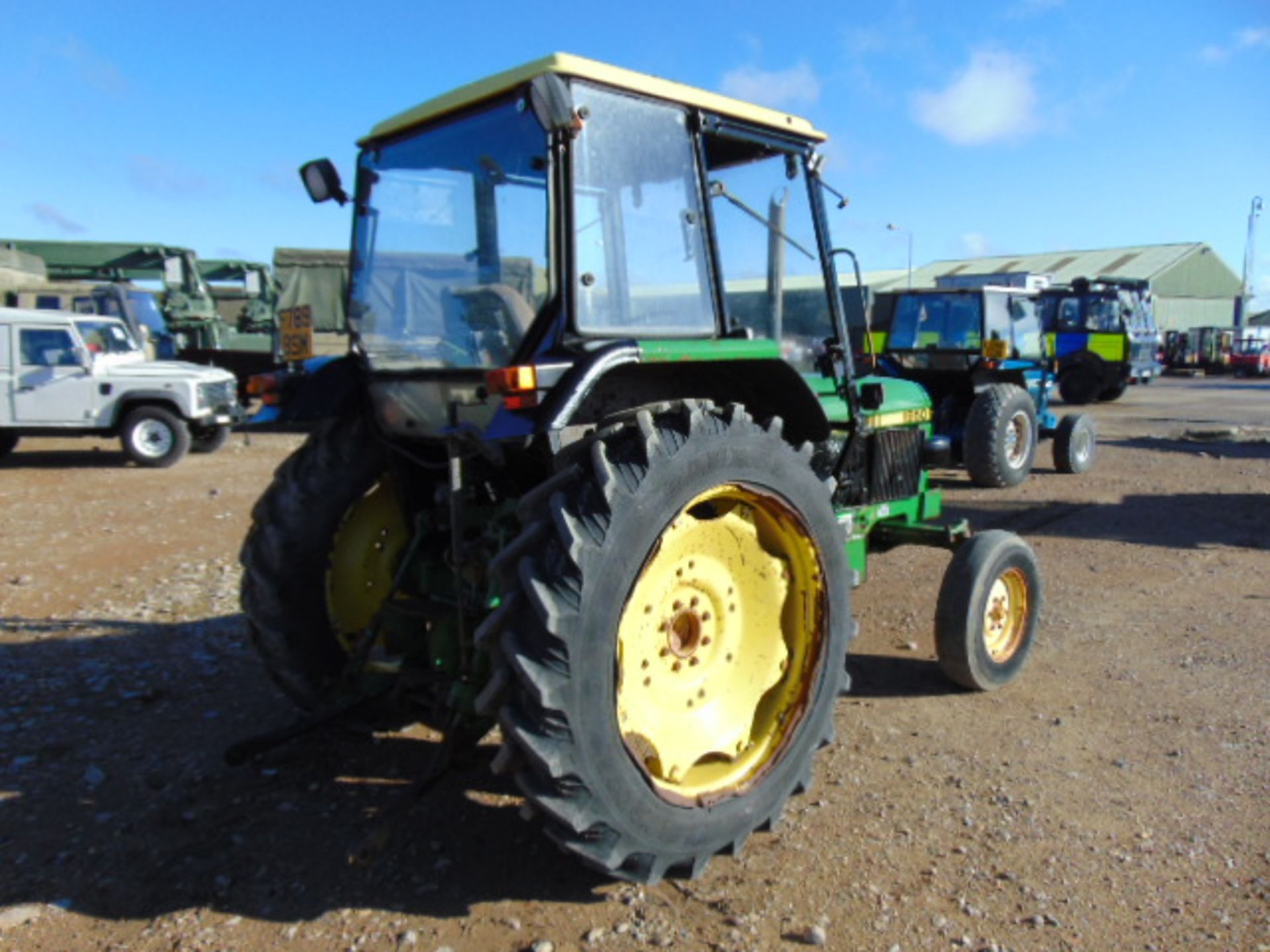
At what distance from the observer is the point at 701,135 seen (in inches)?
130

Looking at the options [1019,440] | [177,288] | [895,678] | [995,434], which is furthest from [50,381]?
[1019,440]

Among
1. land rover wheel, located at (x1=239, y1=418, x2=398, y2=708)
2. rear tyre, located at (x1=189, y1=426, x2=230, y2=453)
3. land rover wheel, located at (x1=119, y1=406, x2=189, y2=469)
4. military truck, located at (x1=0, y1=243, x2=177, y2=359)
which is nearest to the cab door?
land rover wheel, located at (x1=119, y1=406, x2=189, y2=469)

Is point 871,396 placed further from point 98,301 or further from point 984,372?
point 98,301

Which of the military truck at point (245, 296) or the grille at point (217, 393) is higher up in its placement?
the military truck at point (245, 296)

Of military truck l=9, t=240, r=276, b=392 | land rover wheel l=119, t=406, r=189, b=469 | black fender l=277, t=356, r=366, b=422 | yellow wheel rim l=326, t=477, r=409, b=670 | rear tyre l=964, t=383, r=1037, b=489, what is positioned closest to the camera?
black fender l=277, t=356, r=366, b=422

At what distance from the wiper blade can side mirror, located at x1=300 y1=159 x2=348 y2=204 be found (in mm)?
1456

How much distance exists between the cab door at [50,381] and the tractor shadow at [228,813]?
325 inches

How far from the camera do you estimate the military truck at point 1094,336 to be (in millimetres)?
19812

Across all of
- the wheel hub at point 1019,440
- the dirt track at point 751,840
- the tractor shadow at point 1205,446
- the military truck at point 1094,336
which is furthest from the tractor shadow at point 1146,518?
the military truck at point 1094,336

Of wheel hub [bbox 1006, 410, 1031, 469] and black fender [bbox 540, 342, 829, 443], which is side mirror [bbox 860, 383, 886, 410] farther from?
wheel hub [bbox 1006, 410, 1031, 469]

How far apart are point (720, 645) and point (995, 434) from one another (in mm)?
7105

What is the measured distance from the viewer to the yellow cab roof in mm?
2893

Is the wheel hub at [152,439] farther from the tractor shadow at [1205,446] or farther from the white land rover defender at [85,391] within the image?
the tractor shadow at [1205,446]

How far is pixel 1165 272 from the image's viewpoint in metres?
44.6
